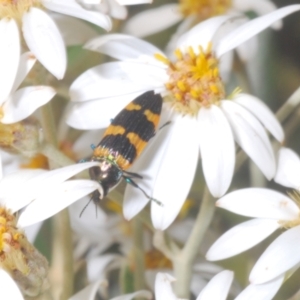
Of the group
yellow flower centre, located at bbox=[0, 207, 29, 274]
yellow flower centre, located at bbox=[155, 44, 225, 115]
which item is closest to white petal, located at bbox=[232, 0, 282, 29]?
yellow flower centre, located at bbox=[155, 44, 225, 115]

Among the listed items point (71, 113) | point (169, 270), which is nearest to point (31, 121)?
point (71, 113)

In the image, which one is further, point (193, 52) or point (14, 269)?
point (193, 52)

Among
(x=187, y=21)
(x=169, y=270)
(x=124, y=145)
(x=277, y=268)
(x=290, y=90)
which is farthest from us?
(x=290, y=90)

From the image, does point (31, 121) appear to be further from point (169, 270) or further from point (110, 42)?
point (169, 270)

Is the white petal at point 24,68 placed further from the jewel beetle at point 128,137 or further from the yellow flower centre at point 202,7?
the yellow flower centre at point 202,7

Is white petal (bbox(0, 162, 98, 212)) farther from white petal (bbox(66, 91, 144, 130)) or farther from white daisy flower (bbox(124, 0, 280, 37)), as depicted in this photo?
white daisy flower (bbox(124, 0, 280, 37))
